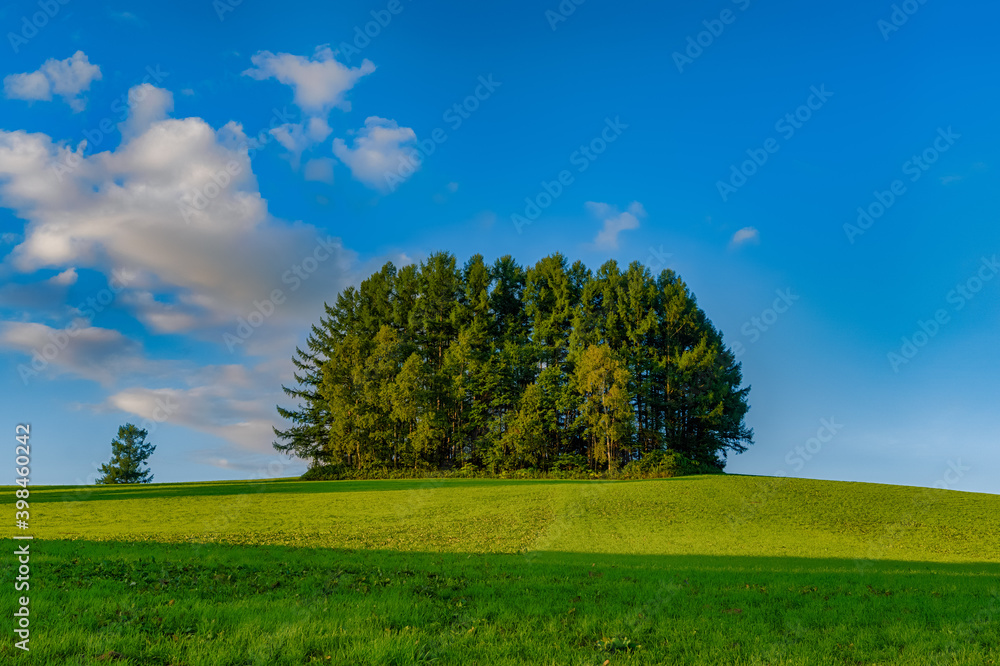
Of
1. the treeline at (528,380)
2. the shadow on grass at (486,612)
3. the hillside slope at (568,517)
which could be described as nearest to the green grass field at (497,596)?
the shadow on grass at (486,612)

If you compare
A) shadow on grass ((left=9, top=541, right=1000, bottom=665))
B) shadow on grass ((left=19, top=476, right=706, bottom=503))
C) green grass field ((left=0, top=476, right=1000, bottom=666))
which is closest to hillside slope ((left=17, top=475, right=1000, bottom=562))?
shadow on grass ((left=19, top=476, right=706, bottom=503))

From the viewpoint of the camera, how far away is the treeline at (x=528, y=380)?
50.2 meters

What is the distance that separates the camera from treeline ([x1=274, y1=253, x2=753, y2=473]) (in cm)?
5016

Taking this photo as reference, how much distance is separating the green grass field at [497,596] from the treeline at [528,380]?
937 inches

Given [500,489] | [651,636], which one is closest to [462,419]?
[500,489]

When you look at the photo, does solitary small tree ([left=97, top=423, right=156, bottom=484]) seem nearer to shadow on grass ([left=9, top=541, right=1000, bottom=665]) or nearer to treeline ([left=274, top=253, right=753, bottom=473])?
treeline ([left=274, top=253, right=753, bottom=473])

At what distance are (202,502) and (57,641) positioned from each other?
3114cm

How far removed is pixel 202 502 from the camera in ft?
112

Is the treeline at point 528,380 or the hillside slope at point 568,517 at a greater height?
the treeline at point 528,380

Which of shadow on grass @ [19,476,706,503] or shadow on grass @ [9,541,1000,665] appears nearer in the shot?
shadow on grass @ [9,541,1000,665]

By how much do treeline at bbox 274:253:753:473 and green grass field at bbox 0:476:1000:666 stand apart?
23792mm

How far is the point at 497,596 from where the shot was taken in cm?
1004

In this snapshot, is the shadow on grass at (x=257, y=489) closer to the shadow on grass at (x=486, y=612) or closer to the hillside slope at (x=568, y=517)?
the hillside slope at (x=568, y=517)

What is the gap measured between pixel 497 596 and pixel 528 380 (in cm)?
4486
